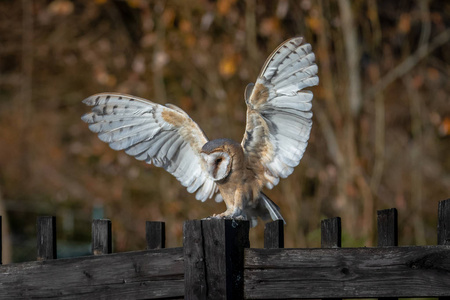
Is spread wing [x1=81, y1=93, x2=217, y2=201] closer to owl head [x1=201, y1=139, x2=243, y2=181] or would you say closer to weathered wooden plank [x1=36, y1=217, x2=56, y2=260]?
owl head [x1=201, y1=139, x2=243, y2=181]

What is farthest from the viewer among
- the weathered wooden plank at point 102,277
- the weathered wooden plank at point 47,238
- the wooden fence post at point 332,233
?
the weathered wooden plank at point 47,238

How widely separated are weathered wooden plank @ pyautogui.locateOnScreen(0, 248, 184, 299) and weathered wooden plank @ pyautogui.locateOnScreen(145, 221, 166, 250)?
87mm

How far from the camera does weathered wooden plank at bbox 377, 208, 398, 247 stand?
1.96 m

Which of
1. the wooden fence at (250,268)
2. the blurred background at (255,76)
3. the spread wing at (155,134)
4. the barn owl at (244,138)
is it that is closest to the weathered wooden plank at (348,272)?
the wooden fence at (250,268)

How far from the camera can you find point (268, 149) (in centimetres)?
258

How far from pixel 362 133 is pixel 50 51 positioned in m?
4.70

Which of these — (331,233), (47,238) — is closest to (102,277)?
(47,238)

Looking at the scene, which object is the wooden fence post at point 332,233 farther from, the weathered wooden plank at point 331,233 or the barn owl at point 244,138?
the barn owl at point 244,138

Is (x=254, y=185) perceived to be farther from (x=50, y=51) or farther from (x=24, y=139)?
(x=24, y=139)

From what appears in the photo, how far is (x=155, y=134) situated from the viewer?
8.84 ft

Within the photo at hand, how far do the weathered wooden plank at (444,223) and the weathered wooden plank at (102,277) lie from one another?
30.8 inches

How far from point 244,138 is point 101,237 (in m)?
0.65

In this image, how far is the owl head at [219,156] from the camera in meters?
2.38

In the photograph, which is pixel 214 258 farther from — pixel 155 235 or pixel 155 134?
pixel 155 134
